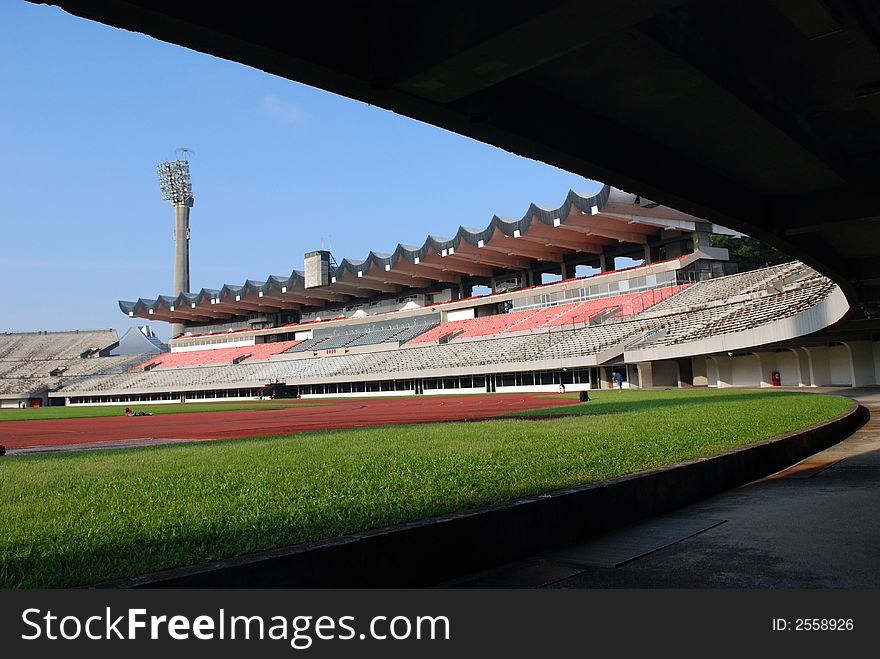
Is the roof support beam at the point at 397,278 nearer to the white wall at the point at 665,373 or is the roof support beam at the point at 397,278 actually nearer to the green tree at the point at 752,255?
the green tree at the point at 752,255

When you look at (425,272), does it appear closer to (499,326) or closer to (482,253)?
(482,253)

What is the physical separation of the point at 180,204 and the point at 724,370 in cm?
10745

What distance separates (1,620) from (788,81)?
839 cm

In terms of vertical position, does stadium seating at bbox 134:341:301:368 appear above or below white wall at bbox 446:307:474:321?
below

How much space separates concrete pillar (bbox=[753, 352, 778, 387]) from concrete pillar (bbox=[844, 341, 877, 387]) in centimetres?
490

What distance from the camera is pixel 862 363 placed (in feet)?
127

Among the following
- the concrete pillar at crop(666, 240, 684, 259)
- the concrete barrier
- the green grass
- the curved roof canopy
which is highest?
the concrete pillar at crop(666, 240, 684, 259)

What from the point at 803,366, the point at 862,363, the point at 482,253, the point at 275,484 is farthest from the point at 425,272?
the point at 275,484

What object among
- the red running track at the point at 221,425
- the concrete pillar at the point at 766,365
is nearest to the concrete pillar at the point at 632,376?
the concrete pillar at the point at 766,365

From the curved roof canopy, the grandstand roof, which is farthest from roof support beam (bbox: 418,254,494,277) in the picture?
the curved roof canopy

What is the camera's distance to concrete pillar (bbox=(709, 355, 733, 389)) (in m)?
45.5

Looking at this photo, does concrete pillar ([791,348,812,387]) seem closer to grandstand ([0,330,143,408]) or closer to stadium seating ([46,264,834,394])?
stadium seating ([46,264,834,394])

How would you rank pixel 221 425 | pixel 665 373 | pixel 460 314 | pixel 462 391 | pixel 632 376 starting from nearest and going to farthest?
pixel 221 425
pixel 665 373
pixel 632 376
pixel 462 391
pixel 460 314

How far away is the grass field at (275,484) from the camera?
525cm
